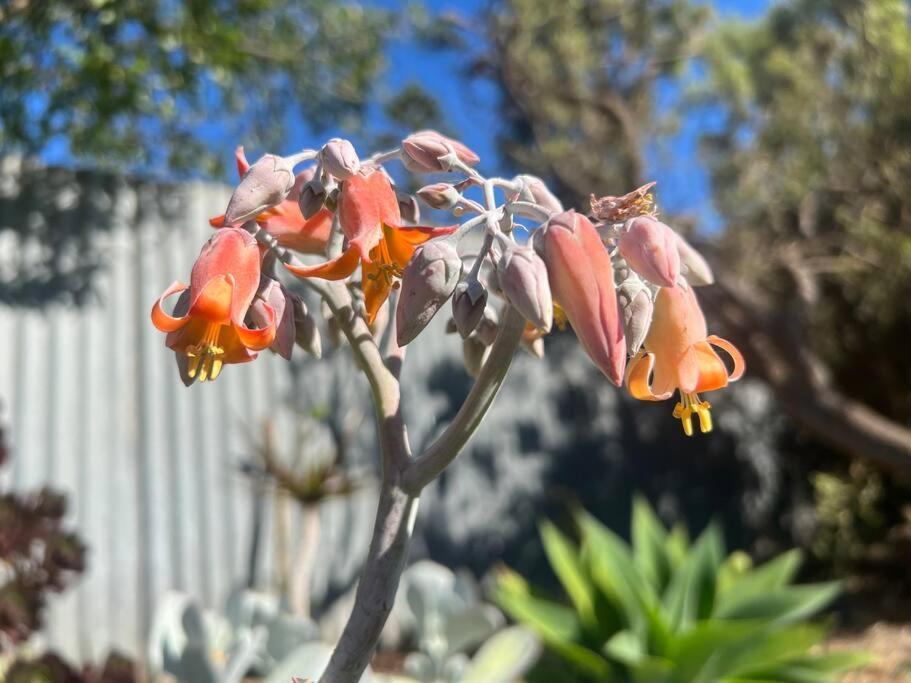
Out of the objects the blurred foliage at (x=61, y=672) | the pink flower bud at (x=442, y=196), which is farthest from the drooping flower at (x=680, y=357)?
the blurred foliage at (x=61, y=672)

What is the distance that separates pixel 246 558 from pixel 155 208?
6.17 feet

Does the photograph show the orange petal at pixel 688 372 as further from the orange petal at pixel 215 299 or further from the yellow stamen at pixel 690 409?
the orange petal at pixel 215 299

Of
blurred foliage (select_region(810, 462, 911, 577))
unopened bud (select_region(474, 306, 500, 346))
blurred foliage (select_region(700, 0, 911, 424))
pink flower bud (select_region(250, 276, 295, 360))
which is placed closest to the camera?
pink flower bud (select_region(250, 276, 295, 360))

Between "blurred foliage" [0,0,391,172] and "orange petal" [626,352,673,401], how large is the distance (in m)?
3.19

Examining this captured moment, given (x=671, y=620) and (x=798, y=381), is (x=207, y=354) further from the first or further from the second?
(x=798, y=381)

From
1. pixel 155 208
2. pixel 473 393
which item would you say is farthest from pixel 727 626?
pixel 155 208

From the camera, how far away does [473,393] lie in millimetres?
795

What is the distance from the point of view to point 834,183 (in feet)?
19.3

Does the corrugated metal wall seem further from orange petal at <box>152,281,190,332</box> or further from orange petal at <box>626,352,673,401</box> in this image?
orange petal at <box>626,352,673,401</box>

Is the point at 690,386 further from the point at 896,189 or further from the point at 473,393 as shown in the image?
the point at 896,189

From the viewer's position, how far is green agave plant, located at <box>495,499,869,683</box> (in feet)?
9.89

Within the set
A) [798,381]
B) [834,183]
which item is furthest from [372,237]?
[834,183]

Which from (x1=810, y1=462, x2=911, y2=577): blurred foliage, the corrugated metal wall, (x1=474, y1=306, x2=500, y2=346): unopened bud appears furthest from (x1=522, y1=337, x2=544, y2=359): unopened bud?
(x1=810, y1=462, x2=911, y2=577): blurred foliage

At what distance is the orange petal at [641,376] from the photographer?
872 mm
